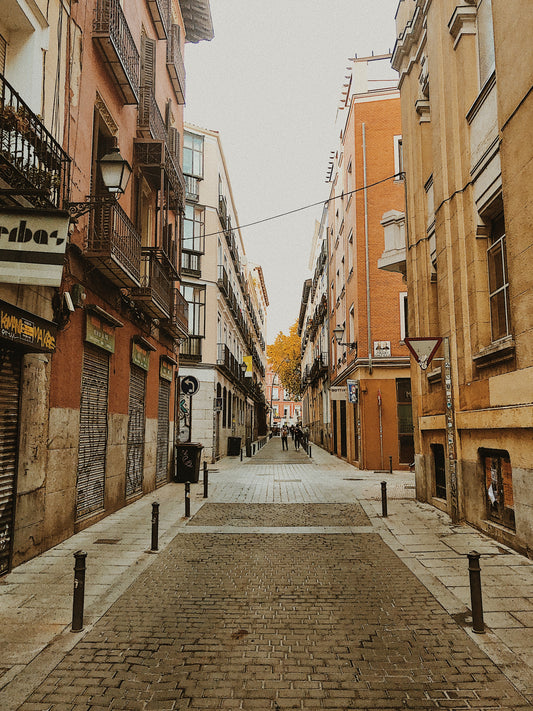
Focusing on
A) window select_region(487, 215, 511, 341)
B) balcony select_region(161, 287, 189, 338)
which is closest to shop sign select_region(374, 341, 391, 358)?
balcony select_region(161, 287, 189, 338)

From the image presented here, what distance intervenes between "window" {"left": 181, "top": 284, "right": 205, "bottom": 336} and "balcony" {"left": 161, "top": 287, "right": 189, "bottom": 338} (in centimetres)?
803

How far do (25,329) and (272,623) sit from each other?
4142 mm

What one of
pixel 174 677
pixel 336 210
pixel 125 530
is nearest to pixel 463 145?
pixel 125 530

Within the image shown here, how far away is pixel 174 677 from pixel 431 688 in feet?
5.98

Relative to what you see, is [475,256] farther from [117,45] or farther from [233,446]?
[233,446]

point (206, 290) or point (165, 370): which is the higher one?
point (206, 290)

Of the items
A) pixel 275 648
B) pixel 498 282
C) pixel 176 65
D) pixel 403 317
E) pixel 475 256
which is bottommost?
pixel 275 648

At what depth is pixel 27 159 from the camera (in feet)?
22.9

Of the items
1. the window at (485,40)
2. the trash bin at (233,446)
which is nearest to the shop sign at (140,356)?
the window at (485,40)

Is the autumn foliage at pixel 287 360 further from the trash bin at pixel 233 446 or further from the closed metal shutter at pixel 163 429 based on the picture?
the closed metal shutter at pixel 163 429

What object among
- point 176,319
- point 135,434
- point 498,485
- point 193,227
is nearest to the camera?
point 498,485

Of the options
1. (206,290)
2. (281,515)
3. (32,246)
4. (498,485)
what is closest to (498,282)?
(498,485)

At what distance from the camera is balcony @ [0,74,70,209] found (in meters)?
6.18

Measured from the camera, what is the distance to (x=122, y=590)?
6.04 m
